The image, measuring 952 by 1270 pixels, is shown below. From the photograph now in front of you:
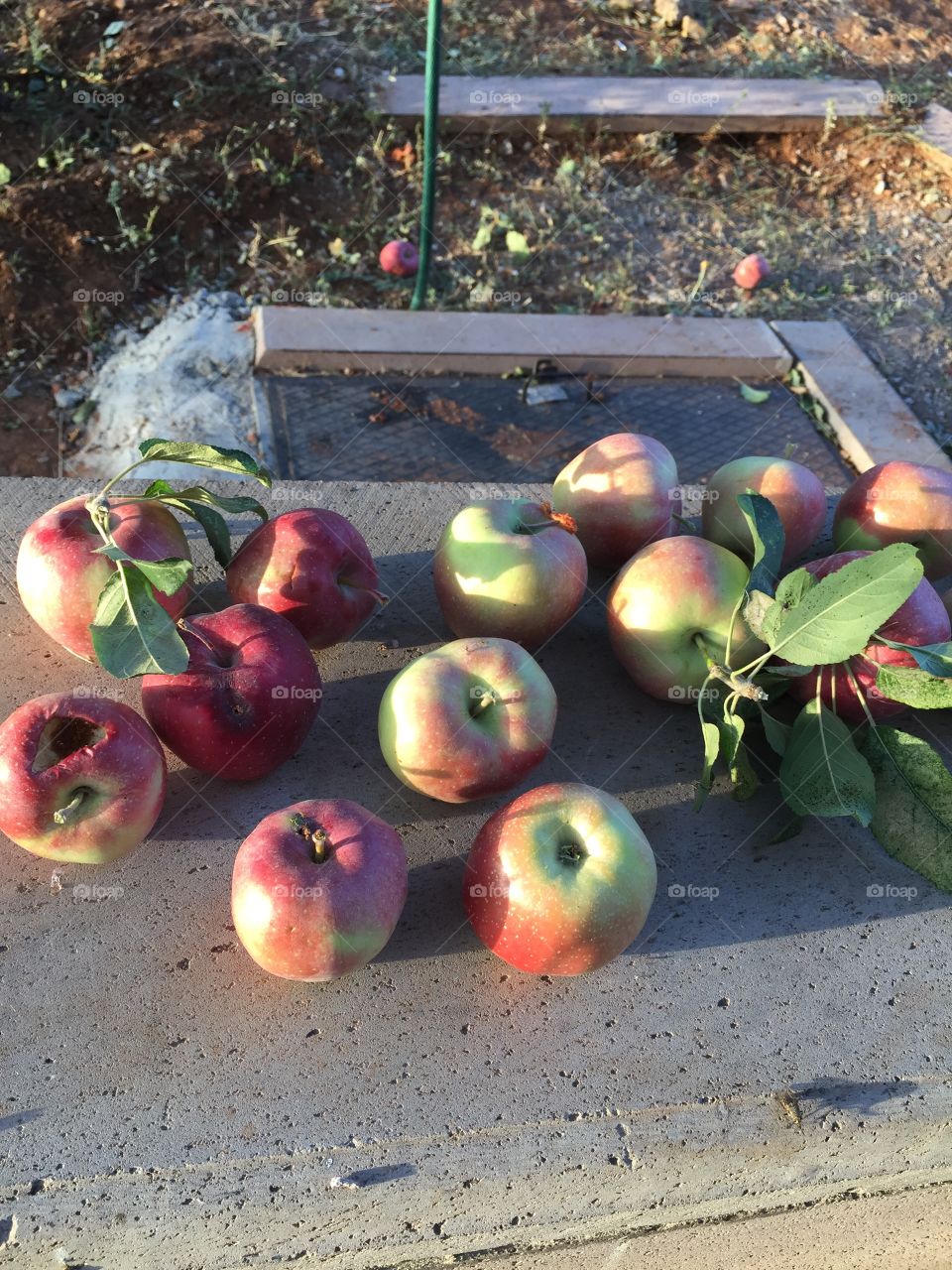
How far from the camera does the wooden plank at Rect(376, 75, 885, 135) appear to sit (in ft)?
16.5

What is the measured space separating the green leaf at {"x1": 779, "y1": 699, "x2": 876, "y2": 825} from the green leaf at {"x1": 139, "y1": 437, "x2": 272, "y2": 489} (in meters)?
0.95

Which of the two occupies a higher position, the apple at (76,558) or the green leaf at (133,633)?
the green leaf at (133,633)

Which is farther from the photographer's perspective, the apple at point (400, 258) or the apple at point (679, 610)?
the apple at point (400, 258)

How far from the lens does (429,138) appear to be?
3889 millimetres

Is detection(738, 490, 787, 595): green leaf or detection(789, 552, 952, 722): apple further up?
detection(738, 490, 787, 595): green leaf

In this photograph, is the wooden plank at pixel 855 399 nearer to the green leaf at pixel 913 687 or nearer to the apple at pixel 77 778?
the green leaf at pixel 913 687

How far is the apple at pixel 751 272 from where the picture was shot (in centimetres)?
450

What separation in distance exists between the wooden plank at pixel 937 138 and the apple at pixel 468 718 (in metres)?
4.81

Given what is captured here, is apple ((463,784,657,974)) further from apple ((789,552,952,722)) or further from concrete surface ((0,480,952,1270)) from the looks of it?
apple ((789,552,952,722))

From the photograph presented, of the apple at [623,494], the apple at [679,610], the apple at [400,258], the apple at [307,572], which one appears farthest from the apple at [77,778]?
the apple at [400,258]

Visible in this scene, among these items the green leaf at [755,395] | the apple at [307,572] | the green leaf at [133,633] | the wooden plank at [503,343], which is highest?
the green leaf at [133,633]

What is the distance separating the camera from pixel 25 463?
3699 mm

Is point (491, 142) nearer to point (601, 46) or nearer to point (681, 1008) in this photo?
point (601, 46)

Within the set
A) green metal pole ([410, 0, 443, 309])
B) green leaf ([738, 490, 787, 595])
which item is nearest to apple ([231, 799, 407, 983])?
green leaf ([738, 490, 787, 595])
